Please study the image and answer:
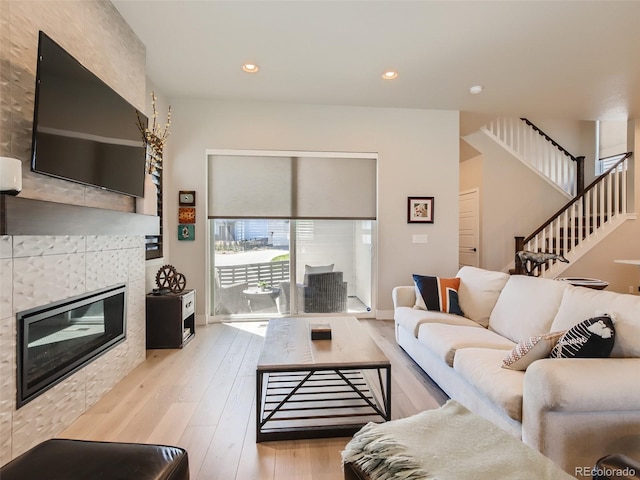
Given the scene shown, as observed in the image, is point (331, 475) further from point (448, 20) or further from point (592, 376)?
Answer: point (448, 20)

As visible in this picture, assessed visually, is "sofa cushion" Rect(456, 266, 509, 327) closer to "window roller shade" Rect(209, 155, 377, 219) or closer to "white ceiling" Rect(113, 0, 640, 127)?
"window roller shade" Rect(209, 155, 377, 219)

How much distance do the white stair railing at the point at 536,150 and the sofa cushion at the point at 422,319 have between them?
13.7ft

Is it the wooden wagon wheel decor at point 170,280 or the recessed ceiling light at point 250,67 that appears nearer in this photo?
the recessed ceiling light at point 250,67

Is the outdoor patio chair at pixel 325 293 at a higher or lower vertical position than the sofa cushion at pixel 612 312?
lower

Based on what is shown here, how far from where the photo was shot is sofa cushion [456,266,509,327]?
2.81 metres

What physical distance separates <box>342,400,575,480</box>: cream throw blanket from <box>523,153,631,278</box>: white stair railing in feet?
16.8

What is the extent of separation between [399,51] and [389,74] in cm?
42

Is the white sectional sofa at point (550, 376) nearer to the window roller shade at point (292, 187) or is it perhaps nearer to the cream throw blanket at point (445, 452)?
the cream throw blanket at point (445, 452)

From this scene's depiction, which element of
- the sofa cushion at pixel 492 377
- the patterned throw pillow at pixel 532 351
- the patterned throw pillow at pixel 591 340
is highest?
the patterned throw pillow at pixel 591 340

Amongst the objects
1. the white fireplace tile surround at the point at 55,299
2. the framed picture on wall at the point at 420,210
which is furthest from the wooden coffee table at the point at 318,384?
the framed picture on wall at the point at 420,210

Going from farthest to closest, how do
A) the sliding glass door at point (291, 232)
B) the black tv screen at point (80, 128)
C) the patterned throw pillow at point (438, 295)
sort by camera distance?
the sliding glass door at point (291, 232) < the patterned throw pillow at point (438, 295) < the black tv screen at point (80, 128)

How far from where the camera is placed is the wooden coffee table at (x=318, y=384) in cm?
184

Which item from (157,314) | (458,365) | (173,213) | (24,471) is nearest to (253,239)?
(173,213)

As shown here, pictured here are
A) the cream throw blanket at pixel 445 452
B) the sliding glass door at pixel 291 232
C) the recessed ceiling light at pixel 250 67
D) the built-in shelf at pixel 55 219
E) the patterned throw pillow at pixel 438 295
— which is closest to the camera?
the cream throw blanket at pixel 445 452
